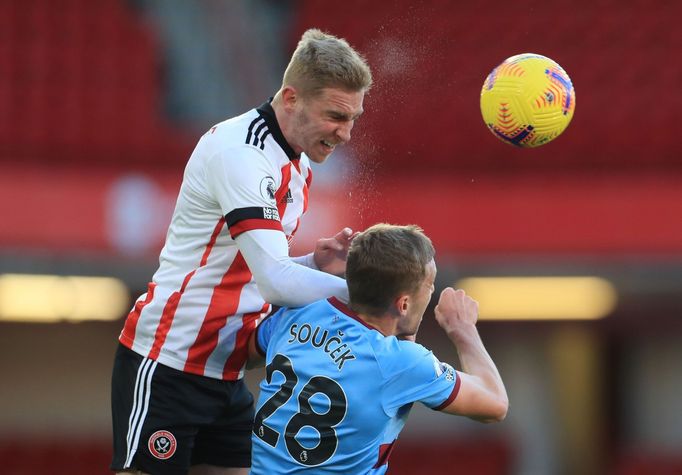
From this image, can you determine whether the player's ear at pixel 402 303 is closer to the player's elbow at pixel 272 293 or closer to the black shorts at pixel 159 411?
the player's elbow at pixel 272 293

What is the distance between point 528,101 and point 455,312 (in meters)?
1.06

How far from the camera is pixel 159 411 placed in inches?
159

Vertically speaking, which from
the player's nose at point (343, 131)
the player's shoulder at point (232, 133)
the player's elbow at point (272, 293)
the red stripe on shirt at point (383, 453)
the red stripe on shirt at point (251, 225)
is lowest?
the red stripe on shirt at point (383, 453)

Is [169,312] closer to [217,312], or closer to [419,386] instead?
[217,312]

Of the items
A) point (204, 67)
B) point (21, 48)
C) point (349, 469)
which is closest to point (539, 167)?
point (204, 67)

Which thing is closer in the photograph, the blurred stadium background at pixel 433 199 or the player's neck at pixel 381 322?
the player's neck at pixel 381 322

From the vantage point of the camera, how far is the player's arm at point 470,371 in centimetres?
367


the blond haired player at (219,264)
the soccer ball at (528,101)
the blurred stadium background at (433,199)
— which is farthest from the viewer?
the blurred stadium background at (433,199)

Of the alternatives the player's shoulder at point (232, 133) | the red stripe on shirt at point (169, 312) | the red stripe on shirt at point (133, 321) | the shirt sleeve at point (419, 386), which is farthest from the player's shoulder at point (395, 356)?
the red stripe on shirt at point (133, 321)

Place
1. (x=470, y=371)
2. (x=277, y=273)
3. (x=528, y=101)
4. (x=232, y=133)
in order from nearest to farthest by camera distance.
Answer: (x=277, y=273) < (x=470, y=371) < (x=232, y=133) < (x=528, y=101)

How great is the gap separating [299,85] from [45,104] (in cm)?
621

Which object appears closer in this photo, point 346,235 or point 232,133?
point 232,133

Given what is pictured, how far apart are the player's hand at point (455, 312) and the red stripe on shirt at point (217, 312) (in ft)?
2.43

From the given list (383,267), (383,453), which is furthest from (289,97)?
(383,453)
